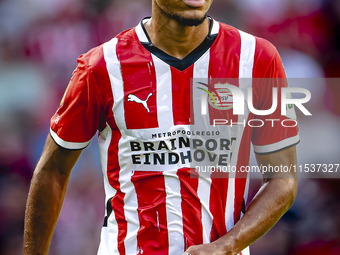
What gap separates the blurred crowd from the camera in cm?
316

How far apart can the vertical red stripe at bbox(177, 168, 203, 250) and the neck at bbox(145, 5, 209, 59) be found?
0.43 m

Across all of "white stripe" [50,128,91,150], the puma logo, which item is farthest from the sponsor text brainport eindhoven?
"white stripe" [50,128,91,150]

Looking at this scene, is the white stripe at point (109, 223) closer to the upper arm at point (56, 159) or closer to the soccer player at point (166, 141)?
the soccer player at point (166, 141)

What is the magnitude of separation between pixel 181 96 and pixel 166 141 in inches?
6.6

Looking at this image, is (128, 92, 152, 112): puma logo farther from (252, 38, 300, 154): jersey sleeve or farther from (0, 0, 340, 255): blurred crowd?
(0, 0, 340, 255): blurred crowd

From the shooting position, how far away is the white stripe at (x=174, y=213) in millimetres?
1438

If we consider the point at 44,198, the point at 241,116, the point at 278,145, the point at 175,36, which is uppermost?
the point at 175,36

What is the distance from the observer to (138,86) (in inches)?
58.9

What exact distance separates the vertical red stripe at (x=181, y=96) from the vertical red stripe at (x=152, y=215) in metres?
0.21

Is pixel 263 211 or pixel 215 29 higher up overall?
pixel 215 29

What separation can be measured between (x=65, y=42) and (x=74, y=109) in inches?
82.1

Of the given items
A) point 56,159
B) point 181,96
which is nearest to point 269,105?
point 181,96

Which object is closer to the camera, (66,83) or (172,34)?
(172,34)

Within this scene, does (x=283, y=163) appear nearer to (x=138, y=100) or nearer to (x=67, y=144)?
(x=138, y=100)
